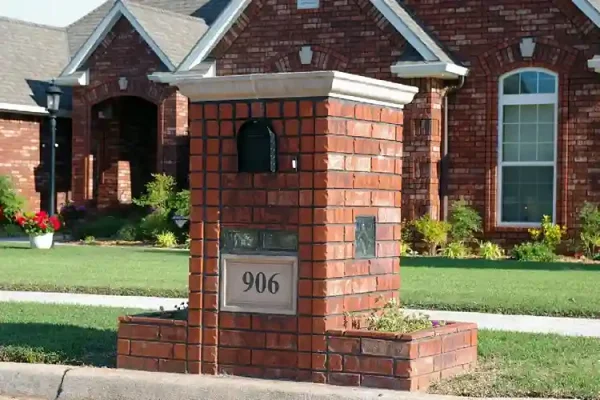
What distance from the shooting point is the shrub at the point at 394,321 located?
26.7ft

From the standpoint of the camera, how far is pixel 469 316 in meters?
12.2

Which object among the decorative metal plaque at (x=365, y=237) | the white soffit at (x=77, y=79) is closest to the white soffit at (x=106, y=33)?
the white soffit at (x=77, y=79)

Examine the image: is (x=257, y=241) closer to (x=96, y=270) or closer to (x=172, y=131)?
(x=96, y=270)

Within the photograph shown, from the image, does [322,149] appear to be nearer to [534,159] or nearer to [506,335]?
[506,335]

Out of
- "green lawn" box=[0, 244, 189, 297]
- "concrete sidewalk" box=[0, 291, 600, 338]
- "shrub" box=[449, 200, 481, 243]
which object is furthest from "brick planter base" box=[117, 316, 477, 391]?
"shrub" box=[449, 200, 481, 243]

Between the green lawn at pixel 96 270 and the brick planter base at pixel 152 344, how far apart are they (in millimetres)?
5319

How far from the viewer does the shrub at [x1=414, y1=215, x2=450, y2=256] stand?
22547 mm

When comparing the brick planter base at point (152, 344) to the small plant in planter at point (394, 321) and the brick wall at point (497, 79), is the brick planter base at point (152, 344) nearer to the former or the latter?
the small plant in planter at point (394, 321)

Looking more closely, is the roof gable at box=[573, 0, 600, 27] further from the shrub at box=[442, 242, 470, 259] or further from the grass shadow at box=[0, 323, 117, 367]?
the grass shadow at box=[0, 323, 117, 367]

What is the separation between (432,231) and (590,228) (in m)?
2.89

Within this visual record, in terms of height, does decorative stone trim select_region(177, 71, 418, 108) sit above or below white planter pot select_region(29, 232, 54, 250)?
above

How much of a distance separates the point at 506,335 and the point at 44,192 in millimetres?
22155

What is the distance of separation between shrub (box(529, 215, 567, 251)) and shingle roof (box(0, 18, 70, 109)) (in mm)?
13348

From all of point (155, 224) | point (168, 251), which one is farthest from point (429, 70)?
point (155, 224)
